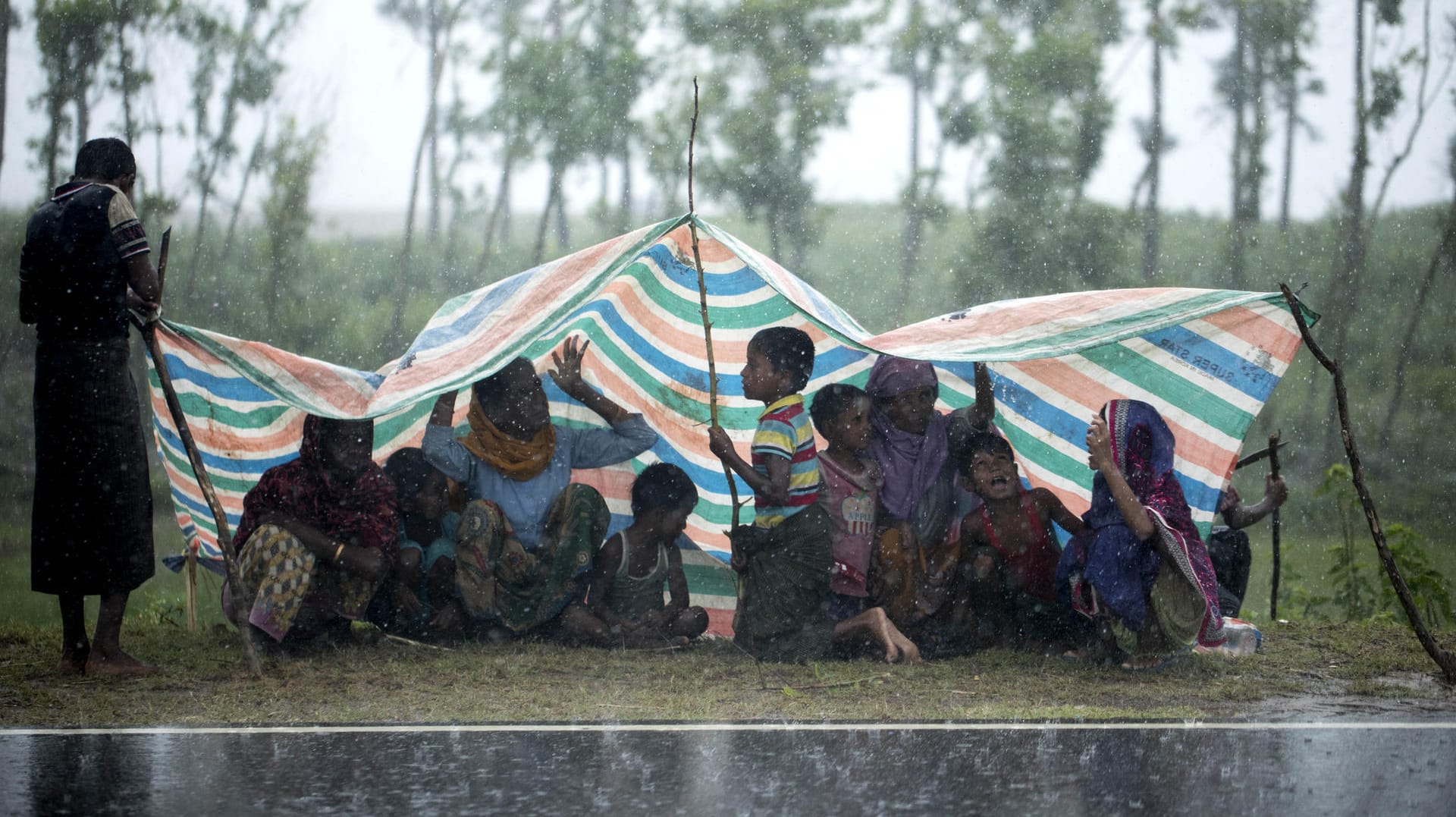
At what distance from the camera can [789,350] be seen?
222 inches

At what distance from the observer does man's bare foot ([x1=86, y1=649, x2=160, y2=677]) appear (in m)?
4.89

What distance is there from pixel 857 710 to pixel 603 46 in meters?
11.9

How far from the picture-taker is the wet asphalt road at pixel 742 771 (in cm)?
330

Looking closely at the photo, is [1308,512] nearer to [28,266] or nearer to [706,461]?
[706,461]

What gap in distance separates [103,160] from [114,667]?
6.25ft

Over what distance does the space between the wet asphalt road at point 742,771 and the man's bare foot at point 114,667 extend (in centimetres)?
87

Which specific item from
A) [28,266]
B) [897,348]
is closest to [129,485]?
[28,266]

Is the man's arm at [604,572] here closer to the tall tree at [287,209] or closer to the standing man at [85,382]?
the standing man at [85,382]

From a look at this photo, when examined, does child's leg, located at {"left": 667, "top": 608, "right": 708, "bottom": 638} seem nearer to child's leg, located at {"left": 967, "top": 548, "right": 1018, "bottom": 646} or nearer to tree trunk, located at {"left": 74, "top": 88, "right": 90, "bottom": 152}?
child's leg, located at {"left": 967, "top": 548, "right": 1018, "bottom": 646}

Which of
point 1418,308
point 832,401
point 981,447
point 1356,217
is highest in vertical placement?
point 1356,217

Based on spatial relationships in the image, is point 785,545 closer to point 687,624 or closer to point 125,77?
point 687,624

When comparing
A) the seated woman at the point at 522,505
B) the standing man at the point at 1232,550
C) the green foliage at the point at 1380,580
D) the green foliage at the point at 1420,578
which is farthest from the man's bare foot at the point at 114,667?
the green foliage at the point at 1420,578

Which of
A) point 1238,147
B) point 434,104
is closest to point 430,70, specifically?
point 434,104

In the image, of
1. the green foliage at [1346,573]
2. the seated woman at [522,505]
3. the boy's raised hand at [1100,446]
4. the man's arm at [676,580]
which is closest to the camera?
the boy's raised hand at [1100,446]
